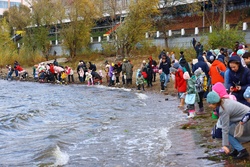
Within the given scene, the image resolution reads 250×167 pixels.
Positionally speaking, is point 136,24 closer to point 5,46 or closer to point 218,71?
point 218,71

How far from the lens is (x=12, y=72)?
40.9m

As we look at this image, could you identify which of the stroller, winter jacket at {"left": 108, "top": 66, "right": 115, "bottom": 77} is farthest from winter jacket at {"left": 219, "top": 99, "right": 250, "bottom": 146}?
the stroller

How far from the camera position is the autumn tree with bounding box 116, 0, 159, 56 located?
1544 inches

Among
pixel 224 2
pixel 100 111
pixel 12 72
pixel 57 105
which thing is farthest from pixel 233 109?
pixel 12 72

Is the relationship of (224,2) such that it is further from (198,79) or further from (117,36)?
(198,79)

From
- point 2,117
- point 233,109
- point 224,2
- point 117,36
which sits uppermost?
point 224,2

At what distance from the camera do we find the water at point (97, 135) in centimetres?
838

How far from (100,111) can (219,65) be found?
19.8 feet

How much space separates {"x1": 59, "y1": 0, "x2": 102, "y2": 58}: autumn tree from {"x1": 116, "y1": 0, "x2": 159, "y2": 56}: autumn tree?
8.91 meters

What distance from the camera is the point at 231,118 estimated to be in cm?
698

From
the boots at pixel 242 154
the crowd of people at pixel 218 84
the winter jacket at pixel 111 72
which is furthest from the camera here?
the winter jacket at pixel 111 72

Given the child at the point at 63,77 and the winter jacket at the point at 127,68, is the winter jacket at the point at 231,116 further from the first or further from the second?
the child at the point at 63,77

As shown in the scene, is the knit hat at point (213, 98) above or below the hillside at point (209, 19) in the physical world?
below

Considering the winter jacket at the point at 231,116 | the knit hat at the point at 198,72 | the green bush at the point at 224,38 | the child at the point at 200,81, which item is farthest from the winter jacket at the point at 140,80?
the winter jacket at the point at 231,116
